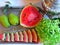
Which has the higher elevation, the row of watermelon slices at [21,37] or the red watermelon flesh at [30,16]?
the red watermelon flesh at [30,16]

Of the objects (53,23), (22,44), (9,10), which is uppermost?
(9,10)

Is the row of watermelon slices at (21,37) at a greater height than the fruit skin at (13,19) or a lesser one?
lesser

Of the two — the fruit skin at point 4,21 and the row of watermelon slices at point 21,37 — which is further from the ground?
the fruit skin at point 4,21

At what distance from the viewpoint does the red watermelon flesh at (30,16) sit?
3.83 ft

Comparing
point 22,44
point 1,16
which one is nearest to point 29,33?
point 22,44

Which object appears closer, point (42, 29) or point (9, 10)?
point (42, 29)

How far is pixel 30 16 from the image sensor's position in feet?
3.85

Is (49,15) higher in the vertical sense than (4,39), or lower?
higher

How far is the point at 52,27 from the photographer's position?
1.03 metres

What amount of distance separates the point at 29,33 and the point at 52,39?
6.2 inches

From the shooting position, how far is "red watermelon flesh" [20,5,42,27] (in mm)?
1167

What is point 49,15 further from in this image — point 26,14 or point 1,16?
point 1,16

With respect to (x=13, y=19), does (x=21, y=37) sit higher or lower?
lower

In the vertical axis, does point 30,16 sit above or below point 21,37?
above
